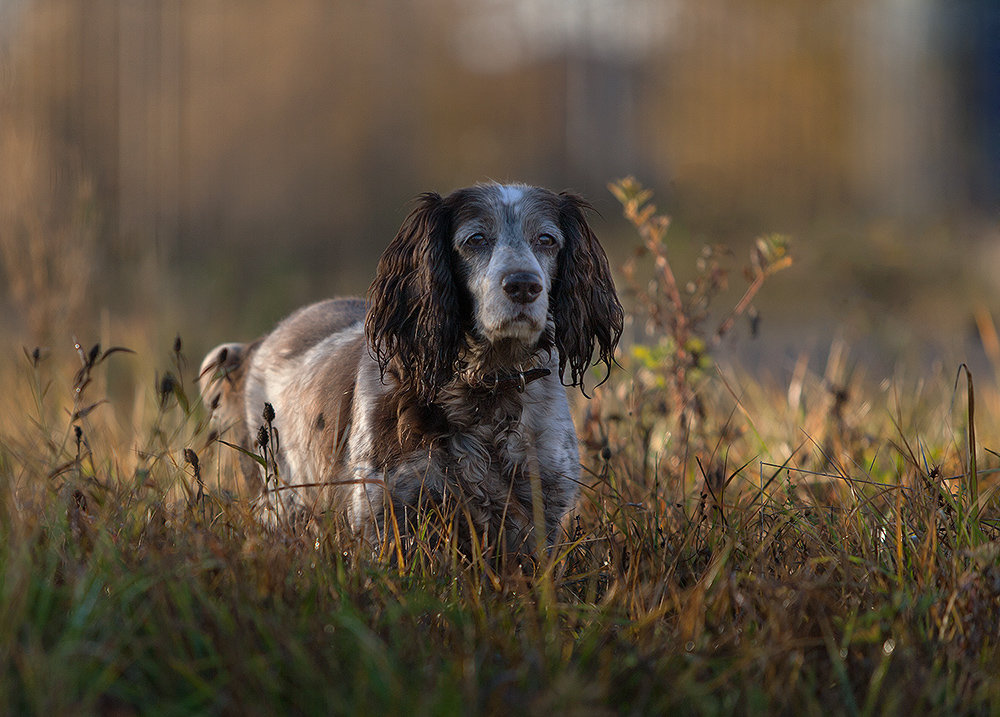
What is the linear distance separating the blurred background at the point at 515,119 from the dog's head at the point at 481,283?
6.01 meters

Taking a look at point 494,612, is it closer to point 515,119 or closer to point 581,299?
point 581,299

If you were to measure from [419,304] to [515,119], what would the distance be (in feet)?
42.2

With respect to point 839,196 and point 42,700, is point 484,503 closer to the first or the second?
point 42,700

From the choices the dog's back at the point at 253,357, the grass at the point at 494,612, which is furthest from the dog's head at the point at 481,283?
the dog's back at the point at 253,357

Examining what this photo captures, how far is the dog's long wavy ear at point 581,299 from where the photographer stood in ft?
10.8

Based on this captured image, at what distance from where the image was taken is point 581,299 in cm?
332

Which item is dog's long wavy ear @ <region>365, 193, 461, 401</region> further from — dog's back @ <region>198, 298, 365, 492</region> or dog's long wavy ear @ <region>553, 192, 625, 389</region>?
dog's back @ <region>198, 298, 365, 492</region>

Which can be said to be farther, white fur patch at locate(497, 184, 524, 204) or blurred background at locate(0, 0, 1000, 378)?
blurred background at locate(0, 0, 1000, 378)

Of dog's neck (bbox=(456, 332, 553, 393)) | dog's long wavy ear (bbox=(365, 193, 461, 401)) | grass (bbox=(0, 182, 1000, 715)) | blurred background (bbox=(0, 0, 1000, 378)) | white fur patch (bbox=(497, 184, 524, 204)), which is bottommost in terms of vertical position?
grass (bbox=(0, 182, 1000, 715))

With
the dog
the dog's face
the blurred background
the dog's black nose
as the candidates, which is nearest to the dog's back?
the dog

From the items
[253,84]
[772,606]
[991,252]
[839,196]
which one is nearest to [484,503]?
[772,606]

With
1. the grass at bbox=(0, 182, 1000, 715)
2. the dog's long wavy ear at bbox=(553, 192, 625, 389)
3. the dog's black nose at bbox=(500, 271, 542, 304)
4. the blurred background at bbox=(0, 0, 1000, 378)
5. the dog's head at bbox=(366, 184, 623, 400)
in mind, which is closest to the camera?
the grass at bbox=(0, 182, 1000, 715)

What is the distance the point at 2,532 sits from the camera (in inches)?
→ 90.3

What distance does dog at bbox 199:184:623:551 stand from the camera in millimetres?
3012
